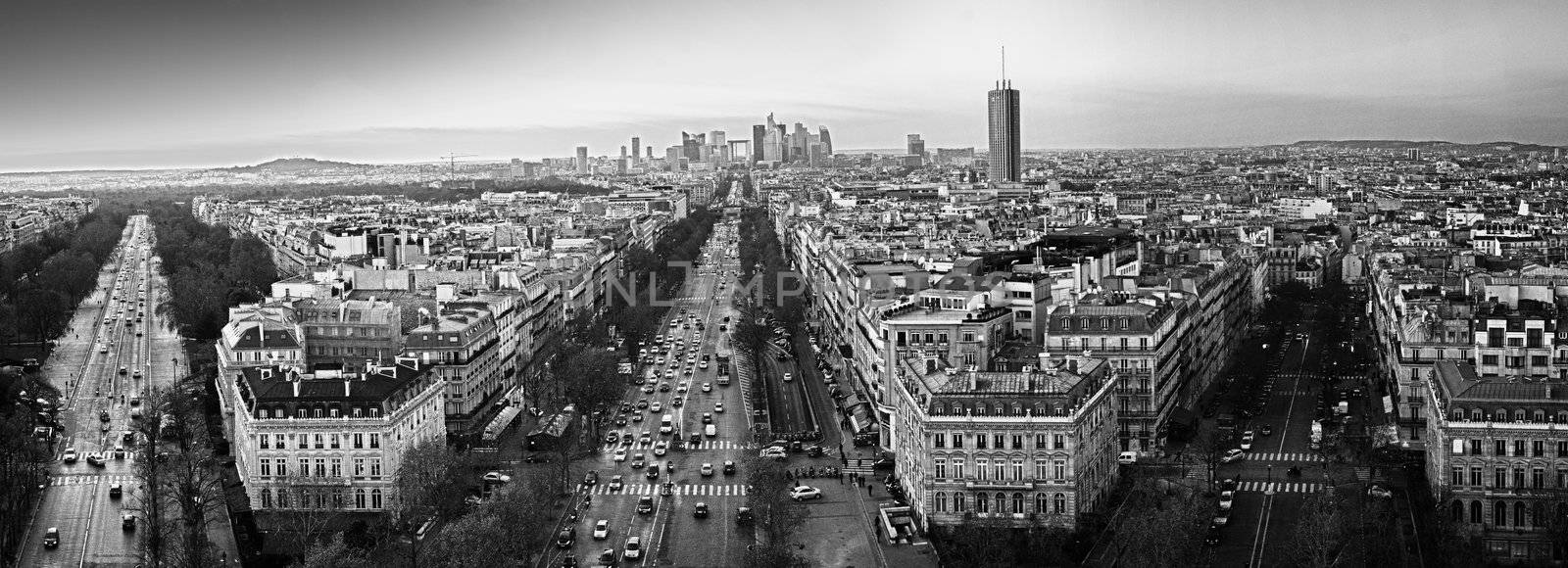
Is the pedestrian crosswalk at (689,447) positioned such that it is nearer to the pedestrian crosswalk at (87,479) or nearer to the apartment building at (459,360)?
the apartment building at (459,360)

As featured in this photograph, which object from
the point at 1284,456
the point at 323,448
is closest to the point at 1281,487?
the point at 1284,456

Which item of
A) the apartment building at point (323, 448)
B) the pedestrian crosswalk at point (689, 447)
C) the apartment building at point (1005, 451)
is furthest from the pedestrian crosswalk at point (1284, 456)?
the apartment building at point (323, 448)

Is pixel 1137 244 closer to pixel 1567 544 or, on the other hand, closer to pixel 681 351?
pixel 681 351

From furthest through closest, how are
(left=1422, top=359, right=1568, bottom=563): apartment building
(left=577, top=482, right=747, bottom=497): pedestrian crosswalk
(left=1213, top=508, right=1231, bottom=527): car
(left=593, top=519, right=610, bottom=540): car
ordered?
(left=577, top=482, right=747, bottom=497): pedestrian crosswalk → (left=593, top=519, right=610, bottom=540): car → (left=1213, top=508, right=1231, bottom=527): car → (left=1422, top=359, right=1568, bottom=563): apartment building

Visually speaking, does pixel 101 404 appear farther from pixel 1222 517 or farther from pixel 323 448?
pixel 1222 517

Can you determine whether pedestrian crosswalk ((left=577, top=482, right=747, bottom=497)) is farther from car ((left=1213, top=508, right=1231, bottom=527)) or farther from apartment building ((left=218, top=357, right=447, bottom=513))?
car ((left=1213, top=508, right=1231, bottom=527))

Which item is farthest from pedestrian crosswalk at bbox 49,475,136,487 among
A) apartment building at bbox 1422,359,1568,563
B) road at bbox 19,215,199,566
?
apartment building at bbox 1422,359,1568,563
